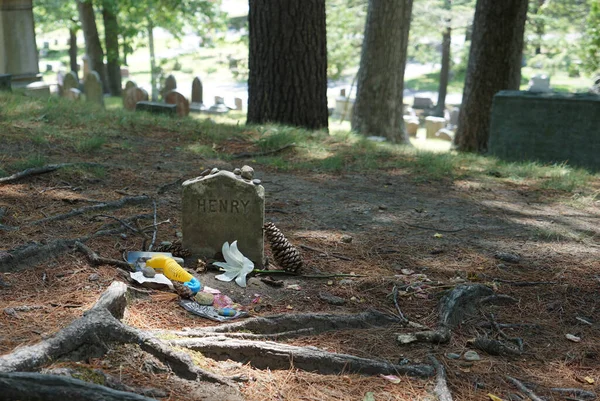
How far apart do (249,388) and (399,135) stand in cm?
1135

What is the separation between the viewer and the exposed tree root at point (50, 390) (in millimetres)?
2174

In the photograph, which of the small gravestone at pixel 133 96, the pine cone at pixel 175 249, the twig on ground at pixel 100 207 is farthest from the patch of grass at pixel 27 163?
the small gravestone at pixel 133 96

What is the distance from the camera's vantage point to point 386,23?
40.8 feet

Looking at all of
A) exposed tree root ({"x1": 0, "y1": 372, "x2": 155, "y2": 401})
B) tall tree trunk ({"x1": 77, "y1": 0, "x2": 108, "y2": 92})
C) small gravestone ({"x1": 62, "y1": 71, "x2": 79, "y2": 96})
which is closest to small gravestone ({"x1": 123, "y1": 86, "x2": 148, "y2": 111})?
small gravestone ({"x1": 62, "y1": 71, "x2": 79, "y2": 96})

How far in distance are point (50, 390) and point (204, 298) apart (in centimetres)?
139

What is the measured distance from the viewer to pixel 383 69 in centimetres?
1277

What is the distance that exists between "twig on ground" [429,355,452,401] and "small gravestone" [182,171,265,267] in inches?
56.0

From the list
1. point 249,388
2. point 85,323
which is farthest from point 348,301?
point 85,323

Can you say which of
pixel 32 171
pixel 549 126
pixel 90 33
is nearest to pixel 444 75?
pixel 90 33

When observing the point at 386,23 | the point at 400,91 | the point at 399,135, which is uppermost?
the point at 386,23

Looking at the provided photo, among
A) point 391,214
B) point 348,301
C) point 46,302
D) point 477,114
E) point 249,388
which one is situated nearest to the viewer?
point 249,388

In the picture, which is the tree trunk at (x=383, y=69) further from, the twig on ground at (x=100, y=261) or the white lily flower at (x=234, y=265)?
the twig on ground at (x=100, y=261)

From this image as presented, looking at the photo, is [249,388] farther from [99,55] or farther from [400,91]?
[99,55]

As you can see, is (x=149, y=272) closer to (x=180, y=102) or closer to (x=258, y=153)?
(x=258, y=153)
